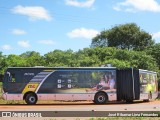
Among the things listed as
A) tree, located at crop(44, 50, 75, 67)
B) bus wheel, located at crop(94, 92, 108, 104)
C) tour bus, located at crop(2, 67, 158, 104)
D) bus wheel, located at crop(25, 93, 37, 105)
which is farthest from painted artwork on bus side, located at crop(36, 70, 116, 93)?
tree, located at crop(44, 50, 75, 67)

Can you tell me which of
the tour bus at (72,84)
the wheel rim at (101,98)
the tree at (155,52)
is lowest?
the wheel rim at (101,98)

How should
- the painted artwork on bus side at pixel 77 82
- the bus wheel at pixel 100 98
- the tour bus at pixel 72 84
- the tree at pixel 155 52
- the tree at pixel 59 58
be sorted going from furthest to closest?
the tree at pixel 155 52
the tree at pixel 59 58
the bus wheel at pixel 100 98
the painted artwork on bus side at pixel 77 82
the tour bus at pixel 72 84

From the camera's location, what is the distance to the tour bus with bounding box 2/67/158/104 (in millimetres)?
28938

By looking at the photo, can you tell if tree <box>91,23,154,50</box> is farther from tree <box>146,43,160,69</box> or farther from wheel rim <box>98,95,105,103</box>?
wheel rim <box>98,95,105,103</box>

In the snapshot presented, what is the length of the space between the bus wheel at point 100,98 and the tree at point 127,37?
1828 inches

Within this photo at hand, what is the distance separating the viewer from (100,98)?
2955 cm

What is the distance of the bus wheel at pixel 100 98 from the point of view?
96.7 ft

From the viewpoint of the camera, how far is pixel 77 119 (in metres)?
14.6

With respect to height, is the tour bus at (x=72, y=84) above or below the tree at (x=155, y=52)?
below

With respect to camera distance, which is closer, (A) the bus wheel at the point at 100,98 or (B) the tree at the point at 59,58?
(A) the bus wheel at the point at 100,98

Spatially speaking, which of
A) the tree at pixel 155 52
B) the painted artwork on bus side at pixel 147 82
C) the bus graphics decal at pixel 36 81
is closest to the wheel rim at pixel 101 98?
the painted artwork on bus side at pixel 147 82

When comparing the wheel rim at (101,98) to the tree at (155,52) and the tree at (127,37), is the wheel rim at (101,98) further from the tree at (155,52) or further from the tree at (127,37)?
the tree at (127,37)

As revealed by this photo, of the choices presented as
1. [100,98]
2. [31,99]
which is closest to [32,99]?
[31,99]

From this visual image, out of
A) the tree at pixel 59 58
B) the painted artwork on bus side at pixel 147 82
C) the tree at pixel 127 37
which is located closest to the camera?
the painted artwork on bus side at pixel 147 82
